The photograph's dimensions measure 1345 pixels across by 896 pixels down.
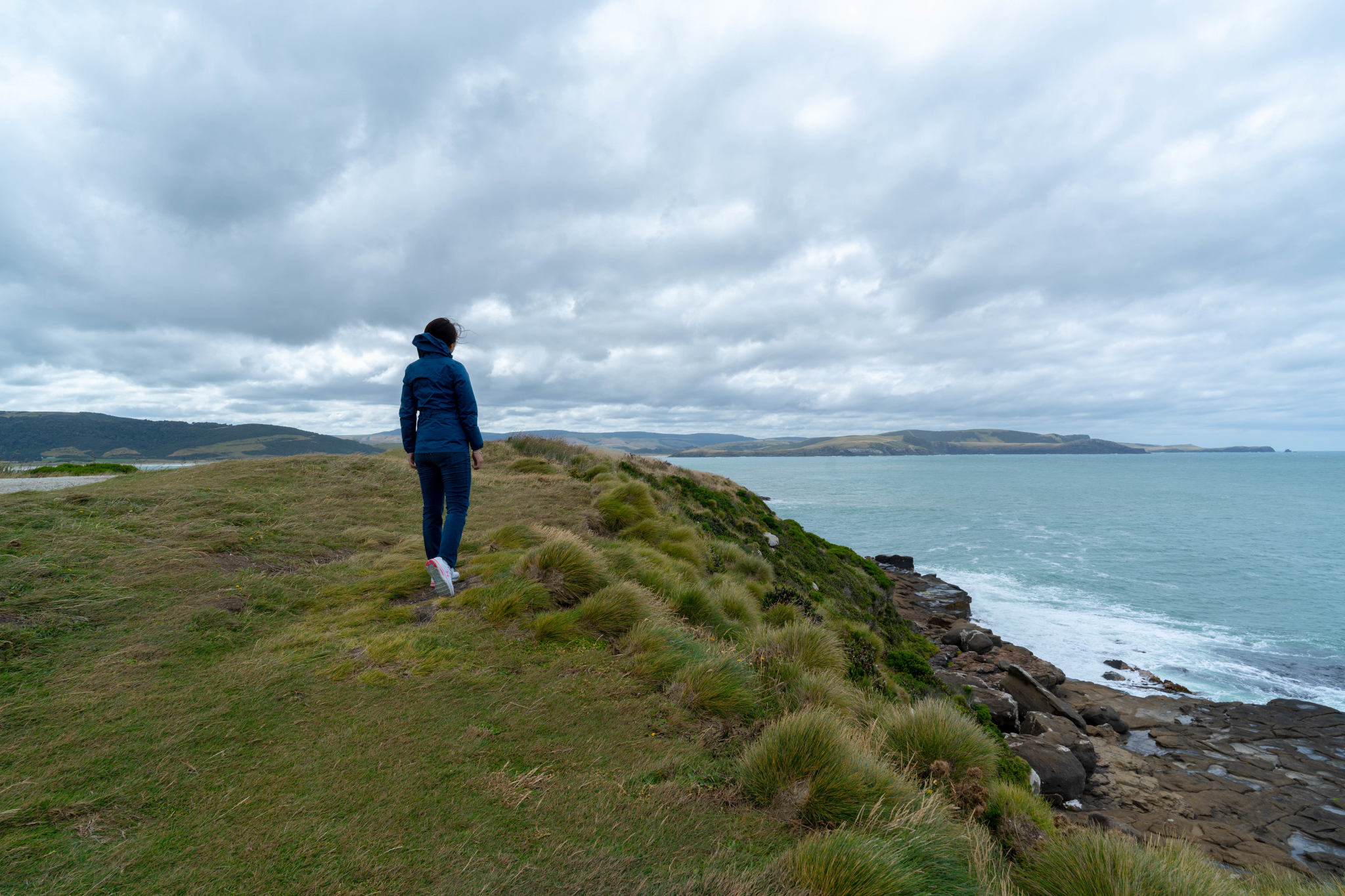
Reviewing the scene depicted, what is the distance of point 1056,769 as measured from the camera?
1109 cm

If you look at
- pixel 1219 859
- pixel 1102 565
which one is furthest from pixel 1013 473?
pixel 1219 859

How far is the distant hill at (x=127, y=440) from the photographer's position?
8131 cm

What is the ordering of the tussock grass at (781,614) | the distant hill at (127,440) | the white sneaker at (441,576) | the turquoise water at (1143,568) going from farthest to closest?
the distant hill at (127,440) → the turquoise water at (1143,568) → the tussock grass at (781,614) → the white sneaker at (441,576)

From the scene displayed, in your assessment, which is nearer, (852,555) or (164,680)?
(164,680)

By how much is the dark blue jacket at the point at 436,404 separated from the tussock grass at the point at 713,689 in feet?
10.5

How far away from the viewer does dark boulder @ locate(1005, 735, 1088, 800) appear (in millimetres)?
10969

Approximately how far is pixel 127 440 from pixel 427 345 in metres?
134

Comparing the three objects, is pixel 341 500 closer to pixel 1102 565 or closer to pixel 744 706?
pixel 744 706

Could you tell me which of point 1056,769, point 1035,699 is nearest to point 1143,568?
point 1035,699

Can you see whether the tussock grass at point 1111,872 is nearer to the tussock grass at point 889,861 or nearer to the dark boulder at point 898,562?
the tussock grass at point 889,861

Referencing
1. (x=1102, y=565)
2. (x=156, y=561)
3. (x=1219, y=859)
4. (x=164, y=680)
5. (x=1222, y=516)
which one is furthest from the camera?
(x=1222, y=516)

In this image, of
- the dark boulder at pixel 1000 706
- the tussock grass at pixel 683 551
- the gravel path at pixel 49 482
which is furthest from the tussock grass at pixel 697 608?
the gravel path at pixel 49 482

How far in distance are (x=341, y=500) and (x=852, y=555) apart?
Result: 21.0 m

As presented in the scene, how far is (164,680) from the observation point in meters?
3.48
